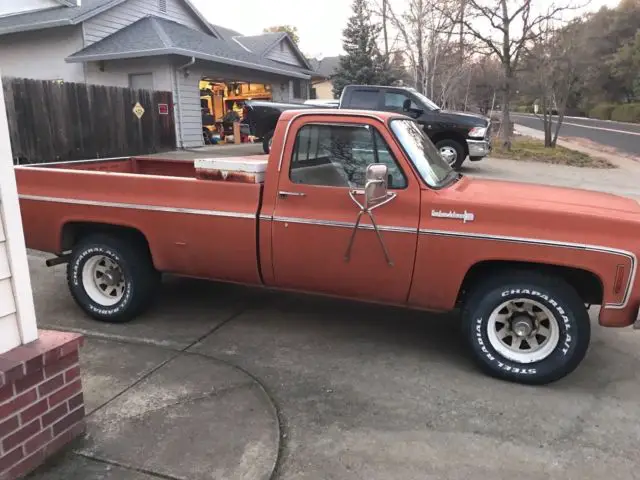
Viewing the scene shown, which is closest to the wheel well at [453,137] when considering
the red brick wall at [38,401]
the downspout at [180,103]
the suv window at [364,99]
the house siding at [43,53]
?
the suv window at [364,99]

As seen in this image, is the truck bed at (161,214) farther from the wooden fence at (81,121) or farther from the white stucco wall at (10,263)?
the wooden fence at (81,121)

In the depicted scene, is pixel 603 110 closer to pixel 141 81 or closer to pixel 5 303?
pixel 141 81

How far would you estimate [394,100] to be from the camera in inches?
591

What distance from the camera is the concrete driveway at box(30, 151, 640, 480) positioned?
10.00 feet

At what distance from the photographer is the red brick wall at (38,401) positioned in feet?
8.98

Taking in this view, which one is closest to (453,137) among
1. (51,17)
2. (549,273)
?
(549,273)

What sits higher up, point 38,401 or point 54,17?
point 54,17

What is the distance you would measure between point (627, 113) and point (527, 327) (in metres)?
58.2

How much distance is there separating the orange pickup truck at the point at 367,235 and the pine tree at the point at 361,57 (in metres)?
27.2

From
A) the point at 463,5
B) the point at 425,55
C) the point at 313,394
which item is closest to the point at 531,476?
the point at 313,394

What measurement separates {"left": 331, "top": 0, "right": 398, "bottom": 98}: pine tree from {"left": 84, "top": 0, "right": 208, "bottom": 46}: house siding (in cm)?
967

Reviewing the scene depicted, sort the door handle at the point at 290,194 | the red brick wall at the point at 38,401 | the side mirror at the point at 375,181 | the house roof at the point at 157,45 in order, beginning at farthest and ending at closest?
the house roof at the point at 157,45
the door handle at the point at 290,194
the side mirror at the point at 375,181
the red brick wall at the point at 38,401

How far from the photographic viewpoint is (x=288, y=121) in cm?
449

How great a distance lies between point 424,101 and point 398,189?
1164cm
